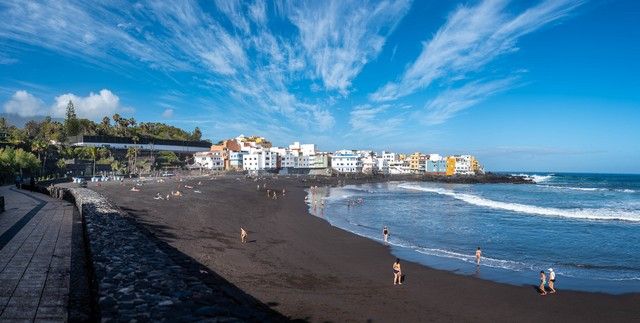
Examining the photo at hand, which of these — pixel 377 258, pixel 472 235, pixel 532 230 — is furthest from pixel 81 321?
pixel 532 230

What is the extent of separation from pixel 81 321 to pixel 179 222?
19.3 meters

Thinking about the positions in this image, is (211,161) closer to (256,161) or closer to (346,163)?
(256,161)

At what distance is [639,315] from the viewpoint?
40.5 feet

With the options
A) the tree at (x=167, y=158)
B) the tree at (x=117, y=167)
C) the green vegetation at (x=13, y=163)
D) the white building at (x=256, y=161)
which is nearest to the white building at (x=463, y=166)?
the white building at (x=256, y=161)

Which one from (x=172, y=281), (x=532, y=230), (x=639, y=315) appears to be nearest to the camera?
(x=172, y=281)

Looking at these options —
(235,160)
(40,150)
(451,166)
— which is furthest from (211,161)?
(451,166)

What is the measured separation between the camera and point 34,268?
361 inches

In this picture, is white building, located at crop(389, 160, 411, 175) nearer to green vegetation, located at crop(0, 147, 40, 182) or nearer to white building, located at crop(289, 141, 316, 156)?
white building, located at crop(289, 141, 316, 156)

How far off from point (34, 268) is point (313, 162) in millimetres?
128168

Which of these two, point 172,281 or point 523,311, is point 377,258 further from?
point 172,281

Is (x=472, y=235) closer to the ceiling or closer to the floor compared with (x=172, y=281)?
closer to the floor

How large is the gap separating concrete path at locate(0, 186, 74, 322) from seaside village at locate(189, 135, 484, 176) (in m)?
104

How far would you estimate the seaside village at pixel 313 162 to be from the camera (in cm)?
12194

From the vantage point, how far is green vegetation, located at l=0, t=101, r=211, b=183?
5353 centimetres
